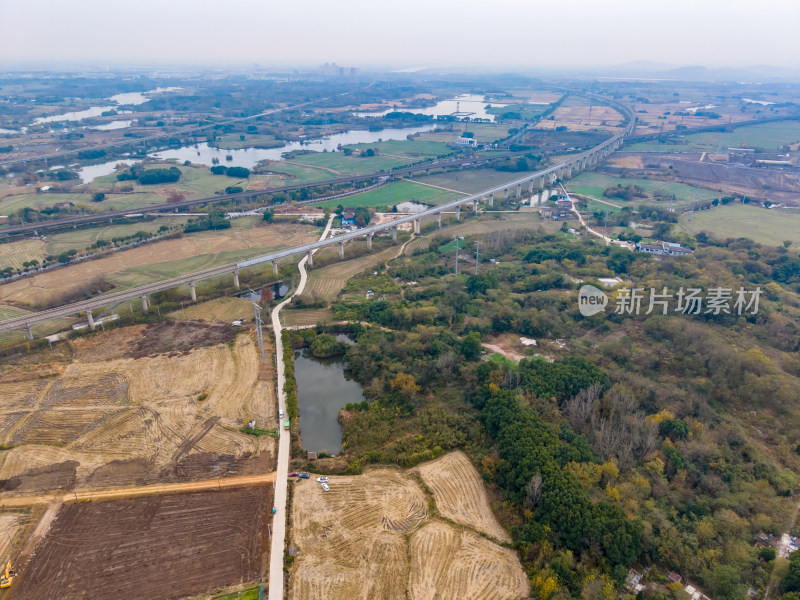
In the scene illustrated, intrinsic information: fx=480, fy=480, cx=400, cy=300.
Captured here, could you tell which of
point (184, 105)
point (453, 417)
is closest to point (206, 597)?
point (453, 417)

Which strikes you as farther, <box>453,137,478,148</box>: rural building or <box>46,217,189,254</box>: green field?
<box>453,137,478,148</box>: rural building

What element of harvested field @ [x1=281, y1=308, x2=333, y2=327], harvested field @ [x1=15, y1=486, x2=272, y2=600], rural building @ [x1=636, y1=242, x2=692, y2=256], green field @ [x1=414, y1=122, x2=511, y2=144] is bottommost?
harvested field @ [x1=15, y1=486, x2=272, y2=600]

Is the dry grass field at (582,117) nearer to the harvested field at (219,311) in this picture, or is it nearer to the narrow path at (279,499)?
the harvested field at (219,311)

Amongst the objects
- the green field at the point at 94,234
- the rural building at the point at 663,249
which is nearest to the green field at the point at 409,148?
the green field at the point at 94,234

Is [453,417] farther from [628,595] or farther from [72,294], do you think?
[72,294]

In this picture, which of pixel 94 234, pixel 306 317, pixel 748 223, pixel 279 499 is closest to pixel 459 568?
pixel 279 499

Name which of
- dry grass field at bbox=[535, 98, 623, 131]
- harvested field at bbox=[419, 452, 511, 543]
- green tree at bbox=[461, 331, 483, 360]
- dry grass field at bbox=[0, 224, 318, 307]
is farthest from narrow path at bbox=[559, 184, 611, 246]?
dry grass field at bbox=[535, 98, 623, 131]

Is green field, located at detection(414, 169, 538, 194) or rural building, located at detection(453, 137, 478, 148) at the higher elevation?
rural building, located at detection(453, 137, 478, 148)

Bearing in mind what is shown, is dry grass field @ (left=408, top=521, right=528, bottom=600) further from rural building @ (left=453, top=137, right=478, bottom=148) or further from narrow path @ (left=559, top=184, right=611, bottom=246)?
rural building @ (left=453, top=137, right=478, bottom=148)
